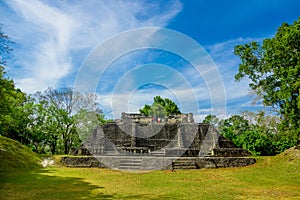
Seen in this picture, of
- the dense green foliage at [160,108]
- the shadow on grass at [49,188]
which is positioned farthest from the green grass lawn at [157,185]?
the dense green foliage at [160,108]

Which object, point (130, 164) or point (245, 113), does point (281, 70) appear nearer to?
point (130, 164)

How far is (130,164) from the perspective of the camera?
40.7 feet

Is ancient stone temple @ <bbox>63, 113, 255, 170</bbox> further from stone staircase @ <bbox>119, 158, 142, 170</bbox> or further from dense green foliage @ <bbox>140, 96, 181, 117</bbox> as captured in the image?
dense green foliage @ <bbox>140, 96, 181, 117</bbox>

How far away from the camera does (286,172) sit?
36.3 ft

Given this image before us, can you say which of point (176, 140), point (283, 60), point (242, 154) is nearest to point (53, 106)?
point (176, 140)

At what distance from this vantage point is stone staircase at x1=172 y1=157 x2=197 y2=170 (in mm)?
12250

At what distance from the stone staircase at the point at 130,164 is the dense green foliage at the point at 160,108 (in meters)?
26.3

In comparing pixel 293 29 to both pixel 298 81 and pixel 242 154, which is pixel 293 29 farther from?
pixel 242 154

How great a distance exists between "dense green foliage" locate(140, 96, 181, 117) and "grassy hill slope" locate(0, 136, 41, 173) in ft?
88.1

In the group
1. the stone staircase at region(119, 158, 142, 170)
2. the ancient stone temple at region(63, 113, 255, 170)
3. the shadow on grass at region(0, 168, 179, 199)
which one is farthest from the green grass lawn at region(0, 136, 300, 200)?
the stone staircase at region(119, 158, 142, 170)

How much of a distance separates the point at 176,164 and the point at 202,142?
6235 millimetres

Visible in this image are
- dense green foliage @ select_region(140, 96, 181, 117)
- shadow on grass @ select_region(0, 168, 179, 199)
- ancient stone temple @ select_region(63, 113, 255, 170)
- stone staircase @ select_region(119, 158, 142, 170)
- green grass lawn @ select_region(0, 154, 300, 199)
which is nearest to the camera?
shadow on grass @ select_region(0, 168, 179, 199)

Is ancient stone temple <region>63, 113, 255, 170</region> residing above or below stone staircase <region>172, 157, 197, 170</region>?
above

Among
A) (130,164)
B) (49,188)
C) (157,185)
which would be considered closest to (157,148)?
(130,164)
